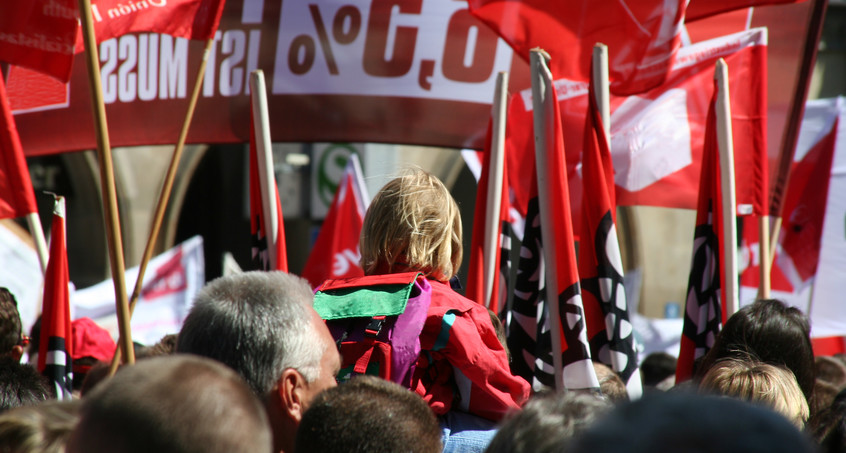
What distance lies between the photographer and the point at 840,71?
12.9 m

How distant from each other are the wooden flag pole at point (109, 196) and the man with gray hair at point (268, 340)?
937 mm

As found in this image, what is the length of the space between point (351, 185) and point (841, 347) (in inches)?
152

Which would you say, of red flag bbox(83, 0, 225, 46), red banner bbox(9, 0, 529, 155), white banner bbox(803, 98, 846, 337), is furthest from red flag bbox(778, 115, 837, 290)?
red flag bbox(83, 0, 225, 46)

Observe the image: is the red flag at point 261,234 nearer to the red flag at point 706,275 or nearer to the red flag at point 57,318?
the red flag at point 57,318

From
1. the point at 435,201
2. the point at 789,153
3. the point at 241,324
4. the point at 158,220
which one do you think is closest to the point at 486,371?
the point at 435,201

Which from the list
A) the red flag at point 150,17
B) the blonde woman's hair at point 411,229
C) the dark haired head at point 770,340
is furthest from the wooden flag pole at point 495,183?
the blonde woman's hair at point 411,229

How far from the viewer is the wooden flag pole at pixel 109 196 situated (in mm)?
2602

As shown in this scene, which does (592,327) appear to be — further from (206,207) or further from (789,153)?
(206,207)

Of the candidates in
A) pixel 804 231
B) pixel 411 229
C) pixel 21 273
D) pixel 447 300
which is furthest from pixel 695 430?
pixel 21 273

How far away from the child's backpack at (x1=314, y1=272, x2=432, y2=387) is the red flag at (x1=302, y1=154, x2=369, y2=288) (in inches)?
145

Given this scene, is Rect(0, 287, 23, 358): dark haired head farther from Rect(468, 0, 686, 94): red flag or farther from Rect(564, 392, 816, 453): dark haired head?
Rect(564, 392, 816, 453): dark haired head

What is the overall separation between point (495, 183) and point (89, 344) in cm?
229

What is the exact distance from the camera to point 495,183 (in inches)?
153

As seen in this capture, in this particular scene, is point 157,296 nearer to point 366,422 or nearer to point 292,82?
point 292,82
